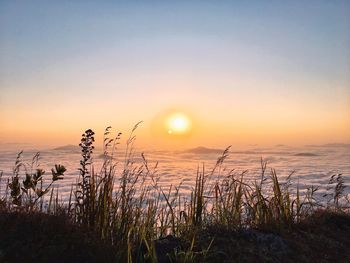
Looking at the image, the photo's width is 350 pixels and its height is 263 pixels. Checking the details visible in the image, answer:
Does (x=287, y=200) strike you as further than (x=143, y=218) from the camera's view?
Yes

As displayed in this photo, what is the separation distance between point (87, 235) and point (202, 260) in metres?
1.25

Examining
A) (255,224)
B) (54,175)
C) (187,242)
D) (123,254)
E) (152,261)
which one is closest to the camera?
(152,261)

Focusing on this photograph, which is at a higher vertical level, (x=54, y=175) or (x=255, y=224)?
(x=54, y=175)

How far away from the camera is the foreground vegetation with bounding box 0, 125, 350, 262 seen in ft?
14.1

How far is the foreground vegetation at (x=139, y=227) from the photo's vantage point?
430cm

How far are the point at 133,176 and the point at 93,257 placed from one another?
2060mm

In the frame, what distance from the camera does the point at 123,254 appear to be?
443cm

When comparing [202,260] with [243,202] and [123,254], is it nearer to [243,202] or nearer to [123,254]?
[123,254]

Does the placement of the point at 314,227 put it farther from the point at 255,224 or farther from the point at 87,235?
the point at 87,235

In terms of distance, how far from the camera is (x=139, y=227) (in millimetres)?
5207

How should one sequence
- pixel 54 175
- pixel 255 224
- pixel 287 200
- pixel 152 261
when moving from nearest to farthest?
pixel 152 261
pixel 54 175
pixel 255 224
pixel 287 200

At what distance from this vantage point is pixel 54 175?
5289mm

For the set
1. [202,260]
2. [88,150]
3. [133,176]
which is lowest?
[202,260]

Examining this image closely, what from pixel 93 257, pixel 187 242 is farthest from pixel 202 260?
pixel 93 257
